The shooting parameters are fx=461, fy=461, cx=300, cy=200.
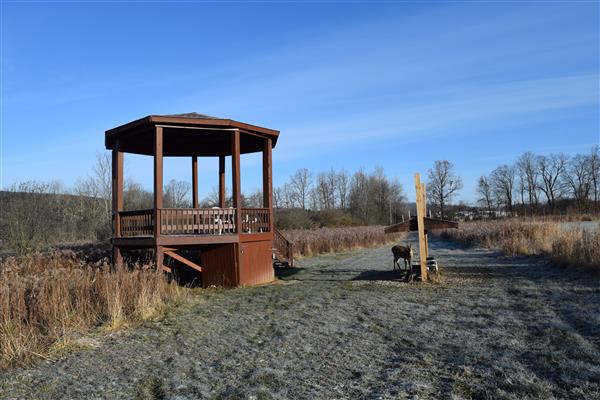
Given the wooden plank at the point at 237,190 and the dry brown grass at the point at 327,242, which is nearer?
the wooden plank at the point at 237,190

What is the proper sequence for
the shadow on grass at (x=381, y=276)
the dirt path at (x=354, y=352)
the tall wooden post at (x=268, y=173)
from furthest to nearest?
the tall wooden post at (x=268, y=173) → the shadow on grass at (x=381, y=276) → the dirt path at (x=354, y=352)

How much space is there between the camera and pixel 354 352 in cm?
582

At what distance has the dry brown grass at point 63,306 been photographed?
6.28 metres

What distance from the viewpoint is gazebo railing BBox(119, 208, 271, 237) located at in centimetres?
1205

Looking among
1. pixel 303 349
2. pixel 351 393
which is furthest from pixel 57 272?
pixel 351 393

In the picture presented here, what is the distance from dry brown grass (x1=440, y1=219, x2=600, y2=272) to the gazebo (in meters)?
8.54

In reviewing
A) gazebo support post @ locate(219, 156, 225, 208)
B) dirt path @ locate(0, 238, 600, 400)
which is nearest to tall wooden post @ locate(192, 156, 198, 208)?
gazebo support post @ locate(219, 156, 225, 208)

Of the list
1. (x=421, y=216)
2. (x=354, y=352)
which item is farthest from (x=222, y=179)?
(x=354, y=352)

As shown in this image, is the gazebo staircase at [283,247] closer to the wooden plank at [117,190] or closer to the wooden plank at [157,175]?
the wooden plank at [117,190]

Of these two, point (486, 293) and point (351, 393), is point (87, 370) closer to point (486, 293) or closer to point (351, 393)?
point (351, 393)

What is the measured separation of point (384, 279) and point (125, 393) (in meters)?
9.00

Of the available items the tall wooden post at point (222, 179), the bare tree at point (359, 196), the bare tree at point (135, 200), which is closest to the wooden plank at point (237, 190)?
the tall wooden post at point (222, 179)

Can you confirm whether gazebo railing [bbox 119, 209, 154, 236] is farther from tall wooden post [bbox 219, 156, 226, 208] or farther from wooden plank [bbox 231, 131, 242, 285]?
tall wooden post [bbox 219, 156, 226, 208]

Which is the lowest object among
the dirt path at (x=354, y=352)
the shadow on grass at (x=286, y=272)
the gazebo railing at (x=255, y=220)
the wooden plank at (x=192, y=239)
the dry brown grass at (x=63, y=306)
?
the shadow on grass at (x=286, y=272)
